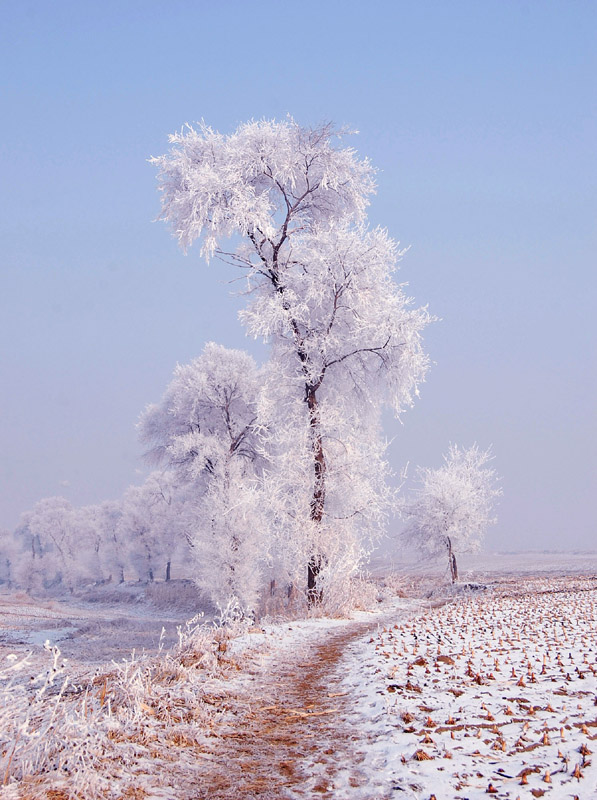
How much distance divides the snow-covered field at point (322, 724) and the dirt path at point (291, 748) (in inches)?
0.7

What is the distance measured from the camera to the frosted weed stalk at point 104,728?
3221mm

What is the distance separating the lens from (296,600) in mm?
15305

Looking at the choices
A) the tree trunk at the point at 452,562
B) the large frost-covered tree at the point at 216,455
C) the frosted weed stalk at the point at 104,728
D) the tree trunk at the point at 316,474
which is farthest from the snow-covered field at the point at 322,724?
the tree trunk at the point at 452,562

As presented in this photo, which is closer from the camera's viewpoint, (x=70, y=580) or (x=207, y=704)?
(x=207, y=704)

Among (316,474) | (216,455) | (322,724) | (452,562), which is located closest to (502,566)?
(452,562)

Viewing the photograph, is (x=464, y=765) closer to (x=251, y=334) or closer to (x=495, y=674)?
(x=495, y=674)

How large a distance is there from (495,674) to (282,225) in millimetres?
13098

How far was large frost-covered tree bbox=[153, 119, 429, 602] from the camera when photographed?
48.1 ft

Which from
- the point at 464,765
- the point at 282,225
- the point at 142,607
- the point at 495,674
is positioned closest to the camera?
the point at 464,765

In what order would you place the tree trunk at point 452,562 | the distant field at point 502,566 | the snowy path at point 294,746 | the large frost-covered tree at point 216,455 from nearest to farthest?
1. the snowy path at point 294,746
2. the large frost-covered tree at point 216,455
3. the tree trunk at point 452,562
4. the distant field at point 502,566

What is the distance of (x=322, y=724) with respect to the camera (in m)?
4.73

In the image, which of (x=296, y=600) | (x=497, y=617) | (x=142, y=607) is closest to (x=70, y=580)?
(x=142, y=607)

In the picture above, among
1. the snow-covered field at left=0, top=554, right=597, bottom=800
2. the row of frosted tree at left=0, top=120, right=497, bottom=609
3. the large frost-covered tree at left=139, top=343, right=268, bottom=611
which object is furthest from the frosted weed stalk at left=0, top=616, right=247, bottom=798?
the large frost-covered tree at left=139, top=343, right=268, bottom=611

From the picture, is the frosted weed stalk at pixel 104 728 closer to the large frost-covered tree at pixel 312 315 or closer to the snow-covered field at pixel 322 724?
the snow-covered field at pixel 322 724
